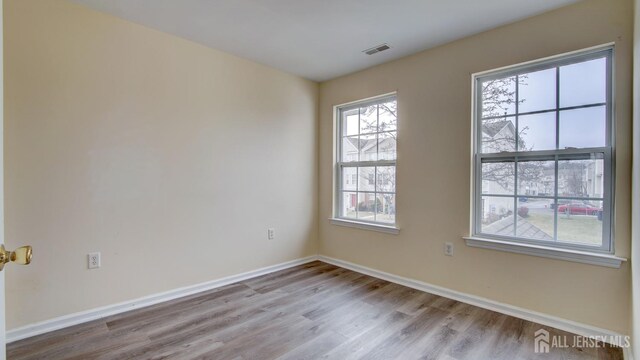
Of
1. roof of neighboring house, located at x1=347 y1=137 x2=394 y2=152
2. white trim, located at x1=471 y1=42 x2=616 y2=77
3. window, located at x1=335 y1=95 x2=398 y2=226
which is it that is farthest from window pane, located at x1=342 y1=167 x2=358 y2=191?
white trim, located at x1=471 y1=42 x2=616 y2=77

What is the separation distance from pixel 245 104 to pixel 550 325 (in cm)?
337

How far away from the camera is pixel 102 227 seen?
248cm

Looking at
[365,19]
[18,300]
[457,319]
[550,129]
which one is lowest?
[457,319]

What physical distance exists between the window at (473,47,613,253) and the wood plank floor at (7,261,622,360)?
29.7 inches

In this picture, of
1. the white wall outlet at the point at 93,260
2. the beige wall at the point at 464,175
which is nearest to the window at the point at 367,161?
the beige wall at the point at 464,175

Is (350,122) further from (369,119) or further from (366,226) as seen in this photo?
(366,226)

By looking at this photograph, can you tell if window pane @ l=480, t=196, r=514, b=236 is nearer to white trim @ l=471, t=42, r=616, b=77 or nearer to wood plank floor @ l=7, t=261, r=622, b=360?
wood plank floor @ l=7, t=261, r=622, b=360

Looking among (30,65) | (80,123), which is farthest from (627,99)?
(30,65)

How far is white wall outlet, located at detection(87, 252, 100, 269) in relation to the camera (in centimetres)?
243

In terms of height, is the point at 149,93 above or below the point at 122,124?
above

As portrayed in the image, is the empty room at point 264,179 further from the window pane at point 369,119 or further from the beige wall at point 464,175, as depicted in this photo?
the window pane at point 369,119

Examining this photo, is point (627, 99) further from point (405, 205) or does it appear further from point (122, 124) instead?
point (122, 124)

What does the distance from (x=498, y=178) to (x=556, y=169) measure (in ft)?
1.37

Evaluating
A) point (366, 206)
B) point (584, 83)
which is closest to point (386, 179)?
point (366, 206)
